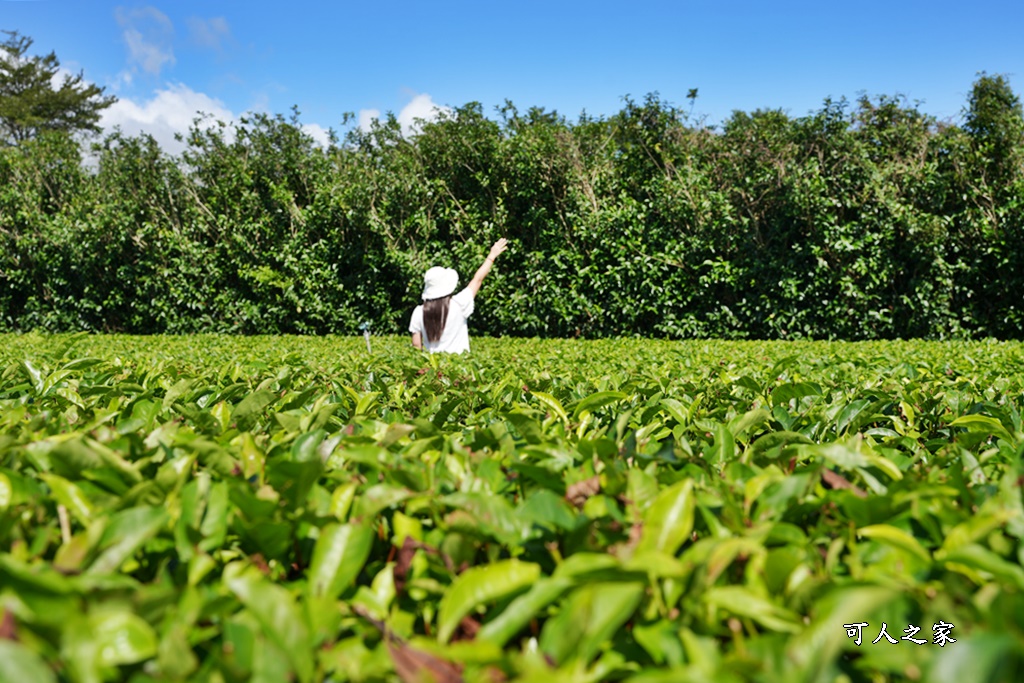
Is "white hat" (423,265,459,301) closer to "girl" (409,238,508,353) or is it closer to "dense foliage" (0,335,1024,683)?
"girl" (409,238,508,353)

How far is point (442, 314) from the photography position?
7.68m

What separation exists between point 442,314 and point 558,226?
5356 mm

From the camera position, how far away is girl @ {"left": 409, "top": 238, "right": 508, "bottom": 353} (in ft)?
25.0

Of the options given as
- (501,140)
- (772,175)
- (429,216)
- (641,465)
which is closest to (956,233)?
(772,175)

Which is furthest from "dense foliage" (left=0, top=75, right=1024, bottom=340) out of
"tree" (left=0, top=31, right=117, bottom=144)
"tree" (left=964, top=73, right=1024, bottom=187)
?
"tree" (left=0, top=31, right=117, bottom=144)

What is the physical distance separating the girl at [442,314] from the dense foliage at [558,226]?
4.63 m

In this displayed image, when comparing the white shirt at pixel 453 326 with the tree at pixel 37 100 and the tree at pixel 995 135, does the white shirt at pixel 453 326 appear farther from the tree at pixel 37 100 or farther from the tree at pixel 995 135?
the tree at pixel 37 100

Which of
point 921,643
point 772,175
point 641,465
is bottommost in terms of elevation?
point 921,643

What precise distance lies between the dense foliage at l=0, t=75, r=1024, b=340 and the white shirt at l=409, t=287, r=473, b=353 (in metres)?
4.54

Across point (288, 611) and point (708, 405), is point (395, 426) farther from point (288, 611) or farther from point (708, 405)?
point (708, 405)

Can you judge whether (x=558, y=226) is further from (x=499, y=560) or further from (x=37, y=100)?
(x=37, y=100)

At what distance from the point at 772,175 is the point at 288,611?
38.1ft

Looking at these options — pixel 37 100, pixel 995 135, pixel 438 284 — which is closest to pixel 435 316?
pixel 438 284

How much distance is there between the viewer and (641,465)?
1.58 meters
